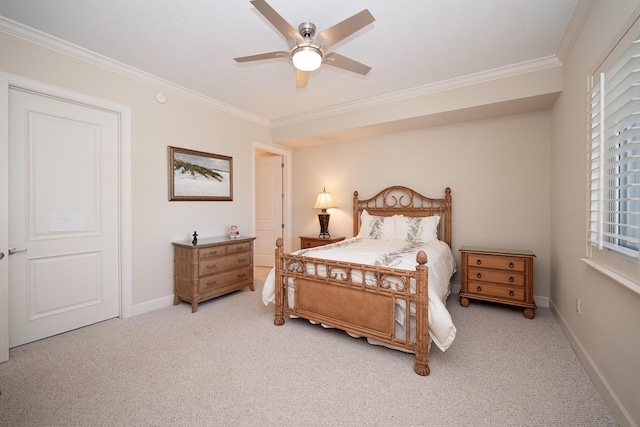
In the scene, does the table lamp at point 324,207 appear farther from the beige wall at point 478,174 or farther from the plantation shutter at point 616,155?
the plantation shutter at point 616,155

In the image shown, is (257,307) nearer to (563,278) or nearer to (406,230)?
(406,230)

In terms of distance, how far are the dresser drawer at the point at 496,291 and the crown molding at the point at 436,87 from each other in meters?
2.40

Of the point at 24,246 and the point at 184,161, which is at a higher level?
the point at 184,161

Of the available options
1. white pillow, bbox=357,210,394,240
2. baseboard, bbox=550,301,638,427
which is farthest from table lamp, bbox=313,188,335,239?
baseboard, bbox=550,301,638,427

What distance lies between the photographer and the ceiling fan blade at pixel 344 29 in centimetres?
173

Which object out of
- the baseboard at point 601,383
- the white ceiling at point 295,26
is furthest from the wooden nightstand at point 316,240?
the baseboard at point 601,383

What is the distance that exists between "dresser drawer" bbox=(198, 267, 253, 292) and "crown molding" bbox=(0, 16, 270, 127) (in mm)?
2411

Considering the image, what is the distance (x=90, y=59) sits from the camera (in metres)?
2.81

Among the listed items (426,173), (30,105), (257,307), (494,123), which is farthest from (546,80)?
(30,105)

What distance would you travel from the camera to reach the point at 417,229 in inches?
153

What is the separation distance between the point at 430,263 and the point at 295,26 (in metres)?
2.49

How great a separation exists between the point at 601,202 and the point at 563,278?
1.33 m

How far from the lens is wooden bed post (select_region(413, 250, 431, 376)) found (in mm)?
2082

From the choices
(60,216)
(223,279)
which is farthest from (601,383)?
(60,216)
